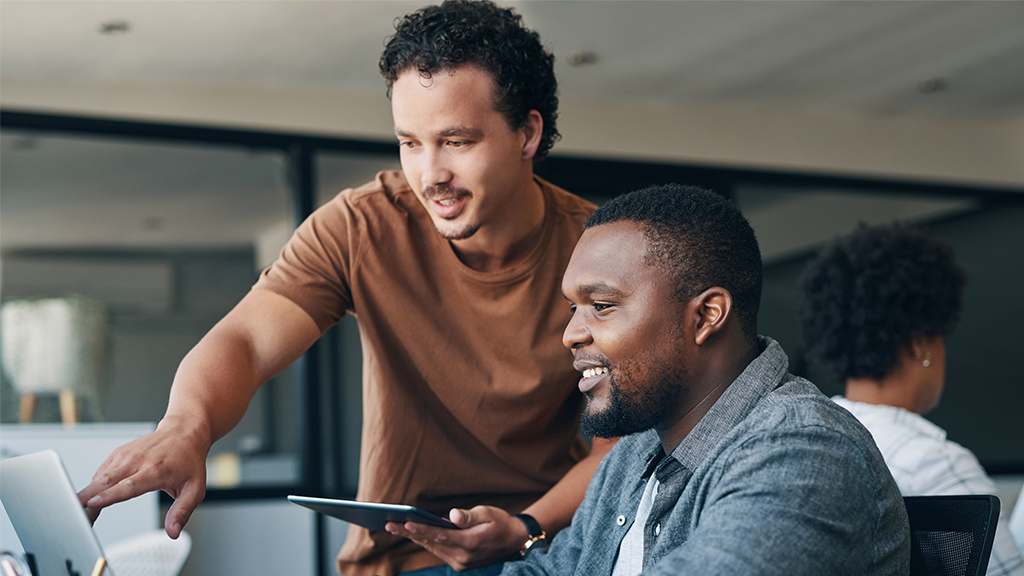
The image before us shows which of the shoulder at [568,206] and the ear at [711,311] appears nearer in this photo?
the ear at [711,311]

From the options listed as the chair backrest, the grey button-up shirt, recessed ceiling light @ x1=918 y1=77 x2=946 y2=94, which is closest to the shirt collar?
the grey button-up shirt

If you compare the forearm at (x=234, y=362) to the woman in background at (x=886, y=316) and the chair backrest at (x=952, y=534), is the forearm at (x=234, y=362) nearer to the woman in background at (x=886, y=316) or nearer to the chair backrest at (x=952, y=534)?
the chair backrest at (x=952, y=534)

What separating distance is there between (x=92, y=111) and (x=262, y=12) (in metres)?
1.08

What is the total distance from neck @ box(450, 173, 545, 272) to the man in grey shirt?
39cm

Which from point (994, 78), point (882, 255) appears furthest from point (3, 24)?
point (994, 78)

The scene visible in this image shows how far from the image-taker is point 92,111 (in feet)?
12.9

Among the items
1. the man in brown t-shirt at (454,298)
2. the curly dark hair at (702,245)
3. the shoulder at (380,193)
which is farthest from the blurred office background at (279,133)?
the curly dark hair at (702,245)

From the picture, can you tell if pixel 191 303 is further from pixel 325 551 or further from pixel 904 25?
pixel 904 25

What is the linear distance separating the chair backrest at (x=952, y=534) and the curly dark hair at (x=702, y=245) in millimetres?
300

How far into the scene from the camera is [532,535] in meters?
1.54

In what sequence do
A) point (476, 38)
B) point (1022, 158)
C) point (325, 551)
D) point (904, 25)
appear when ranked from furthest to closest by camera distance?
point (1022, 158)
point (325, 551)
point (904, 25)
point (476, 38)

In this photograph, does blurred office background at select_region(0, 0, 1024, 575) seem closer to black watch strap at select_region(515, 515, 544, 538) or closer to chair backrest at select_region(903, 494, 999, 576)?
black watch strap at select_region(515, 515, 544, 538)

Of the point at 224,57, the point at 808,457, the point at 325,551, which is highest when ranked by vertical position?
the point at 224,57

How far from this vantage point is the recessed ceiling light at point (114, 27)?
11.0 feet
